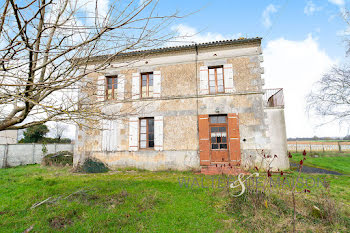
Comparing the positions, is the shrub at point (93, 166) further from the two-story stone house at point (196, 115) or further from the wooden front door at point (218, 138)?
the wooden front door at point (218, 138)

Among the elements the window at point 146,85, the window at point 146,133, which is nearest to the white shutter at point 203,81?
the window at point 146,85

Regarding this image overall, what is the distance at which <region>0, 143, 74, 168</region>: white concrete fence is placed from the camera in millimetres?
10297

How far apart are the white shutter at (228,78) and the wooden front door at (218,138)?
122 centimetres

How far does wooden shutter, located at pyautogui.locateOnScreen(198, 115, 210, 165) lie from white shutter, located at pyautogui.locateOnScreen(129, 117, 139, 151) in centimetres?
294

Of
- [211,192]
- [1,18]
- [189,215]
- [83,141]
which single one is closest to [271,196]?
[211,192]

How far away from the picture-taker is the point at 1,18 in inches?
70.3

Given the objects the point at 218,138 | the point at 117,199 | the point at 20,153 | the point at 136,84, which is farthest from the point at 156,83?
the point at 20,153

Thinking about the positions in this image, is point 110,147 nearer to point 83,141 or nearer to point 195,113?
point 83,141

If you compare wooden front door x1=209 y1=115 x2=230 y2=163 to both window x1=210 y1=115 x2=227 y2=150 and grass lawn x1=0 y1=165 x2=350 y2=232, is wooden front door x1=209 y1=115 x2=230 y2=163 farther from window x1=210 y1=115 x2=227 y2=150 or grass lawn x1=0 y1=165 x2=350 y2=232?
grass lawn x1=0 y1=165 x2=350 y2=232

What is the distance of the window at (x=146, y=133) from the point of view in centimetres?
851

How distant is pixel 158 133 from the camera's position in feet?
27.0

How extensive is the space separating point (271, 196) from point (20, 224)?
15.4 feet

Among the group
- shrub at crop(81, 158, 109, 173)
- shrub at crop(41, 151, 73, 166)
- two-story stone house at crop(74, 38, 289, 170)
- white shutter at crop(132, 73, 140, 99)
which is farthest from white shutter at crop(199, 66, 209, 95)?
shrub at crop(41, 151, 73, 166)

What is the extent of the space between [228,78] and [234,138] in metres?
2.67
